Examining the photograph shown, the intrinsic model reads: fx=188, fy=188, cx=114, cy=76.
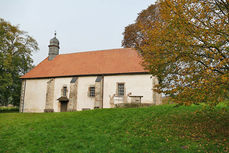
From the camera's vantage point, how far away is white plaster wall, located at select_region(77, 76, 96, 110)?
20953 mm

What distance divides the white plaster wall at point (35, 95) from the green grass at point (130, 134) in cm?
1171

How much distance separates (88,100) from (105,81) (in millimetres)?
2872

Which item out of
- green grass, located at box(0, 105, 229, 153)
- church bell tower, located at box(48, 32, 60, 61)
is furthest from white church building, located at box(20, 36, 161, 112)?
green grass, located at box(0, 105, 229, 153)

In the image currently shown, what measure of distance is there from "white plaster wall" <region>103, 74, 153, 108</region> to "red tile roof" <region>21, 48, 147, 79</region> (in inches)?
26.2

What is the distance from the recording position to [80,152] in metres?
7.28

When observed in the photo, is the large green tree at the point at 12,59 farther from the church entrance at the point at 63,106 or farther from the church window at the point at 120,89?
the church window at the point at 120,89

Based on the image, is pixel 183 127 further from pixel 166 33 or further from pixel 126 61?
pixel 126 61

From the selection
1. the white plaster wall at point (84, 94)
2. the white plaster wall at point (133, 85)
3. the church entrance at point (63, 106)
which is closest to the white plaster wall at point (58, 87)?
the church entrance at point (63, 106)

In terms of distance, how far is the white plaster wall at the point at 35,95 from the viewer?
23.2 metres

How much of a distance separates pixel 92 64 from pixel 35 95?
8.29 metres

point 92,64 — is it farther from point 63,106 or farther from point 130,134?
point 130,134

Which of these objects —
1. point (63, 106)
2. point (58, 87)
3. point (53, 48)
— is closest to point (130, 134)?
point (63, 106)

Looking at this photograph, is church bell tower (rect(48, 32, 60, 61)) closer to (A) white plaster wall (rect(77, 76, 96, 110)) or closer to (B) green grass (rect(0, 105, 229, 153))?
(A) white plaster wall (rect(77, 76, 96, 110))

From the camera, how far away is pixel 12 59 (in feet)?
87.2
